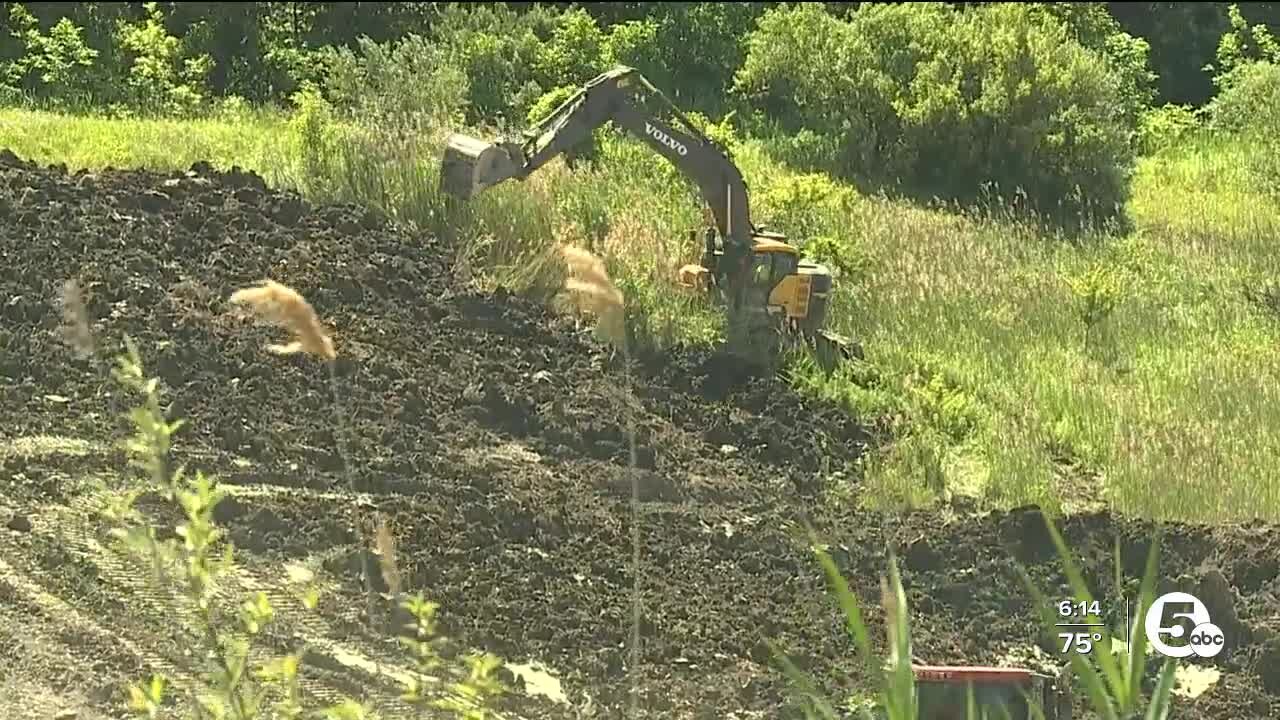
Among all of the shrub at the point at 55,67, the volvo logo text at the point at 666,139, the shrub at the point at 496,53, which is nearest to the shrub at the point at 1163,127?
the shrub at the point at 496,53

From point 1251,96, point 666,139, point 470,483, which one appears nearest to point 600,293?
point 470,483

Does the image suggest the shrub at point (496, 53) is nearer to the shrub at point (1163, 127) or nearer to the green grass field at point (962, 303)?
the green grass field at point (962, 303)

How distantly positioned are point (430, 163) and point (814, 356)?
12.4 ft

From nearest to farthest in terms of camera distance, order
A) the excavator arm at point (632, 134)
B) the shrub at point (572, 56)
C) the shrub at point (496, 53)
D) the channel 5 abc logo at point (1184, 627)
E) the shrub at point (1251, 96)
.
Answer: the channel 5 abc logo at point (1184, 627) → the excavator arm at point (632, 134) → the shrub at point (1251, 96) → the shrub at point (496, 53) → the shrub at point (572, 56)

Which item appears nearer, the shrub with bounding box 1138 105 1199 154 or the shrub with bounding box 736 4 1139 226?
the shrub with bounding box 736 4 1139 226

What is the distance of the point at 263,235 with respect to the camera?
13.0 meters

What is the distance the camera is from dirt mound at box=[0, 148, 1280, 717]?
7695 millimetres

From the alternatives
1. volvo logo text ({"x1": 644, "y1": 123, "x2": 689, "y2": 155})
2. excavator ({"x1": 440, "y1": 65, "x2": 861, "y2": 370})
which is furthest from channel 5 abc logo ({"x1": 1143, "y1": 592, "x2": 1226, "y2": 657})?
volvo logo text ({"x1": 644, "y1": 123, "x2": 689, "y2": 155})

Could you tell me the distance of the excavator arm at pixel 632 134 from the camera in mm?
12094

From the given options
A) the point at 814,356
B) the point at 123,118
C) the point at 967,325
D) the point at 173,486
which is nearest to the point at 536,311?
the point at 814,356

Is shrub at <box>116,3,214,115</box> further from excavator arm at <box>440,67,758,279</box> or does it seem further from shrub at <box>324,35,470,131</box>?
excavator arm at <box>440,67,758,279</box>

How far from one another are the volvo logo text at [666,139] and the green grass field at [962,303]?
105 centimetres

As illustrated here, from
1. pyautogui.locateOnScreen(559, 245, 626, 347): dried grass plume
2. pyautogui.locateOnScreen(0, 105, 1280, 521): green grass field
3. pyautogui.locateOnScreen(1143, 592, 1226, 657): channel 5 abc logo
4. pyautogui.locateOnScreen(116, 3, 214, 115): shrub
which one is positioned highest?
pyautogui.locateOnScreen(559, 245, 626, 347): dried grass plume

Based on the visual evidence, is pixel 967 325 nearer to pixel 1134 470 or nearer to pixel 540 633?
pixel 1134 470
